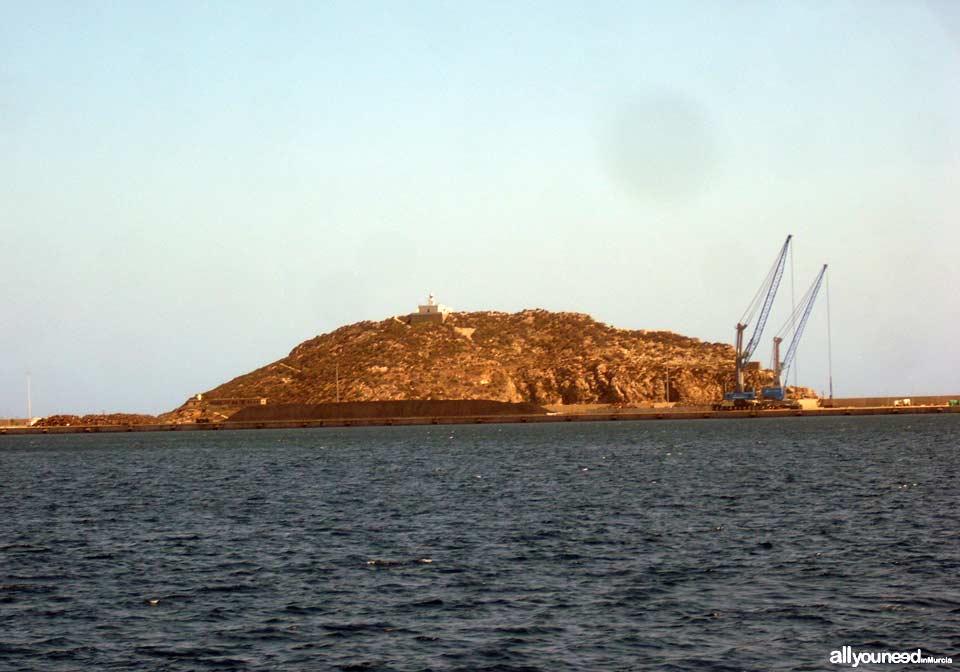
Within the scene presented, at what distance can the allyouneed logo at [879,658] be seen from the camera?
26.6 m

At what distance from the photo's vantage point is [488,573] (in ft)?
132

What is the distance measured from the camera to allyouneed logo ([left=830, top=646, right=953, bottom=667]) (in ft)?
87.4

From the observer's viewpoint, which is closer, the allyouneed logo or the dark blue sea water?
the allyouneed logo

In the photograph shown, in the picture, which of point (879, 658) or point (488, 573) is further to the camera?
point (488, 573)

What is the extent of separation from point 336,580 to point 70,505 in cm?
3909

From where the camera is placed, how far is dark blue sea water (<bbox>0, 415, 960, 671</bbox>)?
95.8 ft

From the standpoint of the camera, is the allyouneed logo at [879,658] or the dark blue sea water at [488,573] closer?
the allyouneed logo at [879,658]

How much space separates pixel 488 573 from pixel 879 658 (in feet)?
53.2

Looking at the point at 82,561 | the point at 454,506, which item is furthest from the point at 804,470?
the point at 82,561

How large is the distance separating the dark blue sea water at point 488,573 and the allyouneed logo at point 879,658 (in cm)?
49

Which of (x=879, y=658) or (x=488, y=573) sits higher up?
(x=488, y=573)

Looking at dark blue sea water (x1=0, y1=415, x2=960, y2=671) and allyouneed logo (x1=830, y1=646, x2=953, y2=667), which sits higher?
dark blue sea water (x1=0, y1=415, x2=960, y2=671)

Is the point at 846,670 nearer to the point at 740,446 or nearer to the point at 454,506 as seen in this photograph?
the point at 454,506

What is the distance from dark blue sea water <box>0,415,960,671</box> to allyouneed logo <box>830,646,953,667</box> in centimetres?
49
